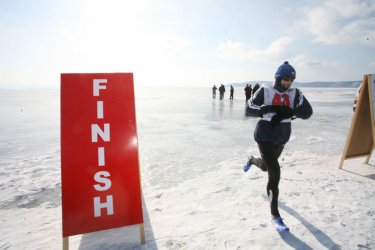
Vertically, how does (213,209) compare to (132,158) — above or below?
below

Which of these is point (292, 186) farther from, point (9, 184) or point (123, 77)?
point (9, 184)

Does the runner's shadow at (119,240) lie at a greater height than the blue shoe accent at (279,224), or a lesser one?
lesser

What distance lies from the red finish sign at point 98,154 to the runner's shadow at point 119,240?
0.84ft

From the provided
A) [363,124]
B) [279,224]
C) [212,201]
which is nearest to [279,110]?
[279,224]

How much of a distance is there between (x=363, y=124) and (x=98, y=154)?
16.2 ft

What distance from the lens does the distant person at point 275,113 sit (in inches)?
114

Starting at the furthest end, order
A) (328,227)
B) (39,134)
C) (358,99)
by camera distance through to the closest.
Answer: (39,134), (358,99), (328,227)

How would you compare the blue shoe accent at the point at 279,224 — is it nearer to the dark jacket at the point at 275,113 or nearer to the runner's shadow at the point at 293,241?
the runner's shadow at the point at 293,241

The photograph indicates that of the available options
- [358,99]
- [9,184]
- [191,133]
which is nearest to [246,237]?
[358,99]

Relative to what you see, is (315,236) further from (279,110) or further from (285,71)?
(285,71)

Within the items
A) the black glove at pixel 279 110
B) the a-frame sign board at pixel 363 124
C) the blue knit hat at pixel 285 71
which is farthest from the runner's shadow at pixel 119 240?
the a-frame sign board at pixel 363 124

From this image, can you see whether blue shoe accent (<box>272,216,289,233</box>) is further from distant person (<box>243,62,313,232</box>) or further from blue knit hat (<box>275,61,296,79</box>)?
blue knit hat (<box>275,61,296,79</box>)

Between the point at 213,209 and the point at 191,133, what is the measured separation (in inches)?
206

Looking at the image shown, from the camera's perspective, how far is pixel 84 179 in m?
2.45
